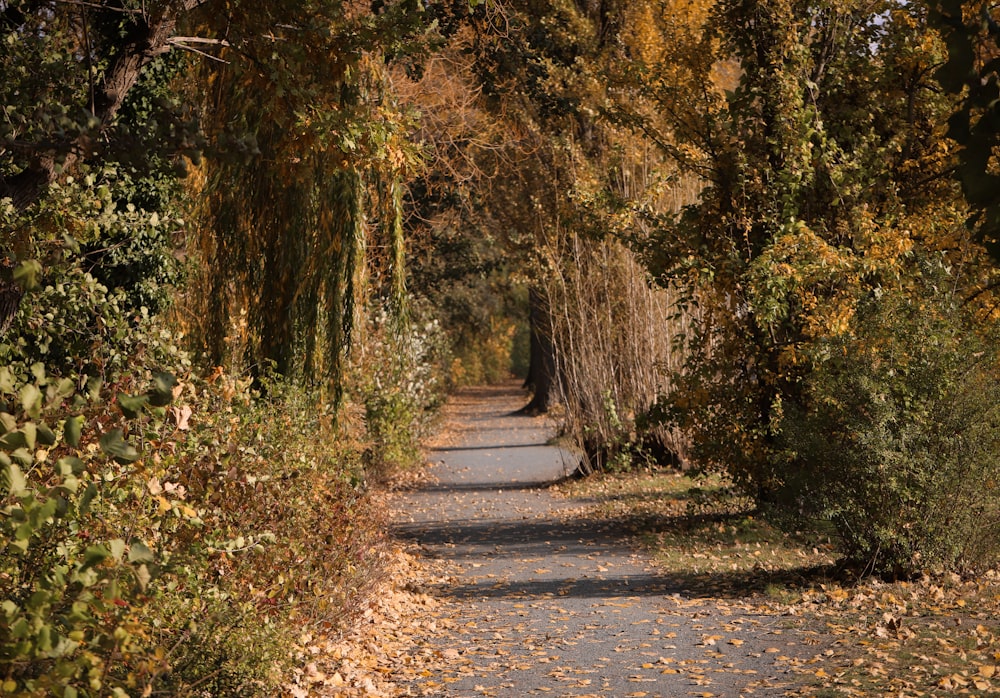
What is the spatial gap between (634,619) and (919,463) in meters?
2.63

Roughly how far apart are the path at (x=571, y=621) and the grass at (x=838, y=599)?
1.00 feet

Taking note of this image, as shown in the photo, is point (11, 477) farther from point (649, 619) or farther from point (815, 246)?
point (815, 246)

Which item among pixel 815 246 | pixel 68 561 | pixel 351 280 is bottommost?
pixel 68 561

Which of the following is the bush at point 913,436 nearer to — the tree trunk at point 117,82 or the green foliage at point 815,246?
the green foliage at point 815,246

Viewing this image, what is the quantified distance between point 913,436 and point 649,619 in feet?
8.52

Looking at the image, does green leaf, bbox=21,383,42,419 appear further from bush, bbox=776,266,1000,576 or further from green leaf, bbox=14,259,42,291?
bush, bbox=776,266,1000,576

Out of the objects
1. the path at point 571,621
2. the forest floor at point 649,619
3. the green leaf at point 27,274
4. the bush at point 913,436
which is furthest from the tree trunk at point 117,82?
the bush at point 913,436

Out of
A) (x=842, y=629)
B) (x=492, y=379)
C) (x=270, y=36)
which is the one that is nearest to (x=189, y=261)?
(x=270, y=36)

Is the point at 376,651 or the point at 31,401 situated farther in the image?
the point at 376,651

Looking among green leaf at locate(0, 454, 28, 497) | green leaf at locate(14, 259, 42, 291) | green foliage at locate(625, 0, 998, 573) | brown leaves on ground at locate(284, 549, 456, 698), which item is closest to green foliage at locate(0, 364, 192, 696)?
green leaf at locate(0, 454, 28, 497)

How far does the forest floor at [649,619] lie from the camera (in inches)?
273

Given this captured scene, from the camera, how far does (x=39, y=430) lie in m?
3.25

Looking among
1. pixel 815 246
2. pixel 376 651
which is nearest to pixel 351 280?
pixel 376 651

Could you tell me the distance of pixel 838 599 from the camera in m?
9.09
